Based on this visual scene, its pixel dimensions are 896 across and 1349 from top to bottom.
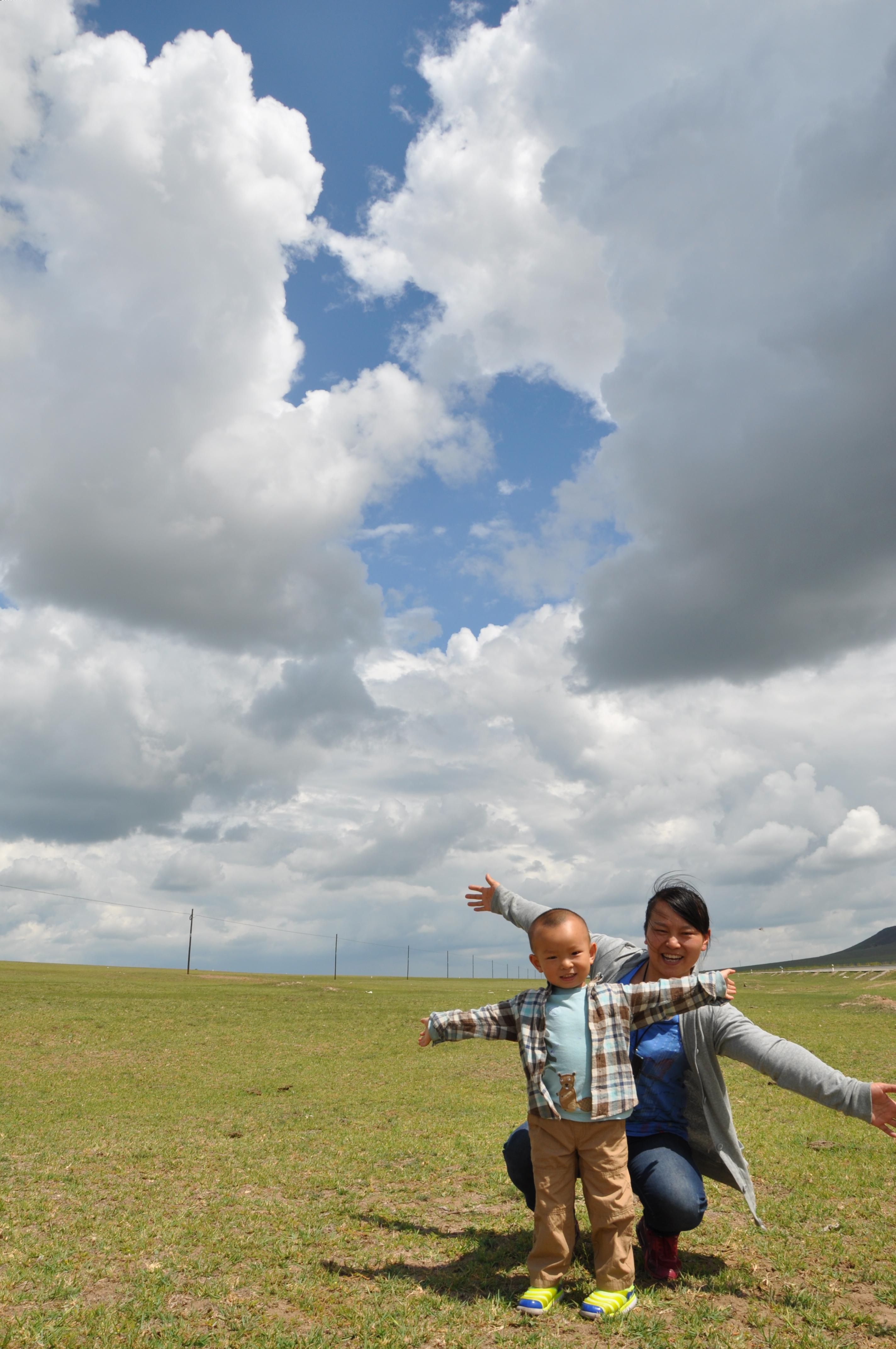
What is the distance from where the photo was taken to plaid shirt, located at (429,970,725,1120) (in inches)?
185

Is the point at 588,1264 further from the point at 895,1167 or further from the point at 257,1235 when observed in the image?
the point at 895,1167

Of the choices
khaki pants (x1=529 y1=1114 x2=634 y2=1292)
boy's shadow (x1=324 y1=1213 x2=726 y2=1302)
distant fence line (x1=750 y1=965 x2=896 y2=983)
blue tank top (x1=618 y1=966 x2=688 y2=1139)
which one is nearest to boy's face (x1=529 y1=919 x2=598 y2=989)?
khaki pants (x1=529 y1=1114 x2=634 y2=1292)

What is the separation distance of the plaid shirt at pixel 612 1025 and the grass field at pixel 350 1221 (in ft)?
3.67

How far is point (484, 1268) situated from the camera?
216 inches

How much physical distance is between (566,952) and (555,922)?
175mm

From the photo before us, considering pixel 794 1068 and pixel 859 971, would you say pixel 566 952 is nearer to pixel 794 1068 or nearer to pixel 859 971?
pixel 794 1068

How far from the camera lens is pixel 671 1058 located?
5.38 metres

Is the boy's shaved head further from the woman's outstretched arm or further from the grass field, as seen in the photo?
the grass field

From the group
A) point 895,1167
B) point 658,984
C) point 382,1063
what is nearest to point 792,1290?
point 658,984

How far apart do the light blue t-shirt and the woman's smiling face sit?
694 mm

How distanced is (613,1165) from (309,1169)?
517cm

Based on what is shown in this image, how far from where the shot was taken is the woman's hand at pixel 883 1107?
4.43m

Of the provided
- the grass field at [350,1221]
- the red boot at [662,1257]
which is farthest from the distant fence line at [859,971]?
the red boot at [662,1257]

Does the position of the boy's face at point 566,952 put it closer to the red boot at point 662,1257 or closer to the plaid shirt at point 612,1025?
the plaid shirt at point 612,1025
